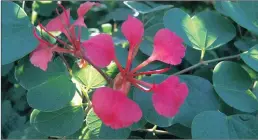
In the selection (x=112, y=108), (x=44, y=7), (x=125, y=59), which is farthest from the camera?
(x=44, y=7)

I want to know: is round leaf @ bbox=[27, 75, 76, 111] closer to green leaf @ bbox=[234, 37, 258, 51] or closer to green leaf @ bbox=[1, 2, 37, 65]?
green leaf @ bbox=[1, 2, 37, 65]

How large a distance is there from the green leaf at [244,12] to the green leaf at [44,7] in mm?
431

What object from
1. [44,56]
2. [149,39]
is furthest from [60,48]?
[149,39]

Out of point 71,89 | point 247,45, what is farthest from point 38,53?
point 247,45

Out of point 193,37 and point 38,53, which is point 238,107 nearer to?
point 193,37

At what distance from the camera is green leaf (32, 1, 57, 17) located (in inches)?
37.9

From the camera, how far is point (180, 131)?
2.18 ft

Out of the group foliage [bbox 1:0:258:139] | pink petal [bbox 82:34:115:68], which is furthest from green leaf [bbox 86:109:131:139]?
pink petal [bbox 82:34:115:68]

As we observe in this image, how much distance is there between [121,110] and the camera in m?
0.51

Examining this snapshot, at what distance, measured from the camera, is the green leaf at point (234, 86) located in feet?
2.12

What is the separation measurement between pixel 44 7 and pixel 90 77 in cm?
38

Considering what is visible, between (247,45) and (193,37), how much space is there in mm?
144

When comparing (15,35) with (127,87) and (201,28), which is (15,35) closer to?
(127,87)

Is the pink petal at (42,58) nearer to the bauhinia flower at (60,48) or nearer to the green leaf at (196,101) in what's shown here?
the bauhinia flower at (60,48)
